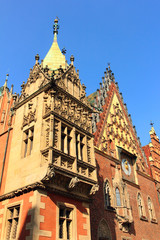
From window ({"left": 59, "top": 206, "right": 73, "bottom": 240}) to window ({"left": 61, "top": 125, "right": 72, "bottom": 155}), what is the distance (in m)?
2.70

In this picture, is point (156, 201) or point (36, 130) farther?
point (156, 201)

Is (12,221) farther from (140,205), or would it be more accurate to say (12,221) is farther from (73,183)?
(140,205)

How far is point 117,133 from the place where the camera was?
2252 centimetres

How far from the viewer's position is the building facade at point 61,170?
1026 cm

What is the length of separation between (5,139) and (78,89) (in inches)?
217

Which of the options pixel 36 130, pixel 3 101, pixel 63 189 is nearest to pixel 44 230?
pixel 63 189

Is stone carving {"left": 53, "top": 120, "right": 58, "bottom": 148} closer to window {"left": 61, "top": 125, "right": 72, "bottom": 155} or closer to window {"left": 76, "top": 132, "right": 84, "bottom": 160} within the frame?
window {"left": 61, "top": 125, "right": 72, "bottom": 155}

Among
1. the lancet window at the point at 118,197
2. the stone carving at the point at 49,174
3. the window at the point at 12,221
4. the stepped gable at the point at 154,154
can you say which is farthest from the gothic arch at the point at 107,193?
the stepped gable at the point at 154,154

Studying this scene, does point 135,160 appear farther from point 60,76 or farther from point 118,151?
point 60,76

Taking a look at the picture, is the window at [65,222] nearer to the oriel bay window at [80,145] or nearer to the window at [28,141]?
the oriel bay window at [80,145]

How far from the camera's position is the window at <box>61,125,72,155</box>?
1202 cm

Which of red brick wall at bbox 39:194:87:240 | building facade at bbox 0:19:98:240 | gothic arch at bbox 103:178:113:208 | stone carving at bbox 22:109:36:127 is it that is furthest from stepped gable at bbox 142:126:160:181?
stone carving at bbox 22:109:36:127

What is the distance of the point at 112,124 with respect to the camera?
73.8 ft

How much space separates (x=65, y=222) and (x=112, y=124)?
42.7ft
